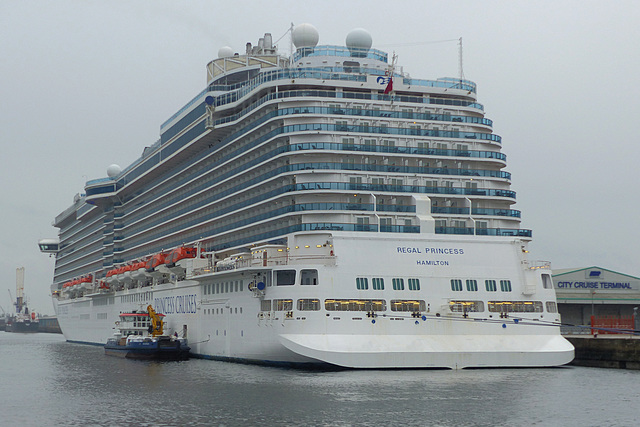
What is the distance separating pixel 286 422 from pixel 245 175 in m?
29.8

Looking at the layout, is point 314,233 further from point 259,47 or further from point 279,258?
point 259,47

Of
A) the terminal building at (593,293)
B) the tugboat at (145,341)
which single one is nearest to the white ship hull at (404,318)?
the tugboat at (145,341)

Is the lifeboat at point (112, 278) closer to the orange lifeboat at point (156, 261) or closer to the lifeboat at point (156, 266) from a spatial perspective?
the lifeboat at point (156, 266)

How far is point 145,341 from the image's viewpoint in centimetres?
6544

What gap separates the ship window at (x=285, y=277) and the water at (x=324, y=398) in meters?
5.08

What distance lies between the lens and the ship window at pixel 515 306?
48.9m

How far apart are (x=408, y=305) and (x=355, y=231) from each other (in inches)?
217

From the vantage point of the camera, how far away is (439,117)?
55750 mm

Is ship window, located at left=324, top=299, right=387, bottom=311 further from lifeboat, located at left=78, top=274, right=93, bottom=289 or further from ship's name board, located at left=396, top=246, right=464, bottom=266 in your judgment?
Result: lifeboat, located at left=78, top=274, right=93, bottom=289

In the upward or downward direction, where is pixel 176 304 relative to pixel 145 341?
upward

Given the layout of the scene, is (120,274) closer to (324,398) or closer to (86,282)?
(86,282)

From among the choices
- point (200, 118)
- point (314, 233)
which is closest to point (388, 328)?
point (314, 233)

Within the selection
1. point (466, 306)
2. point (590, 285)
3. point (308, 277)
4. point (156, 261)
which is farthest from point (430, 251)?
point (590, 285)

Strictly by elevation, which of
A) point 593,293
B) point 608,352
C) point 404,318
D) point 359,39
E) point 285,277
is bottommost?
point 608,352
